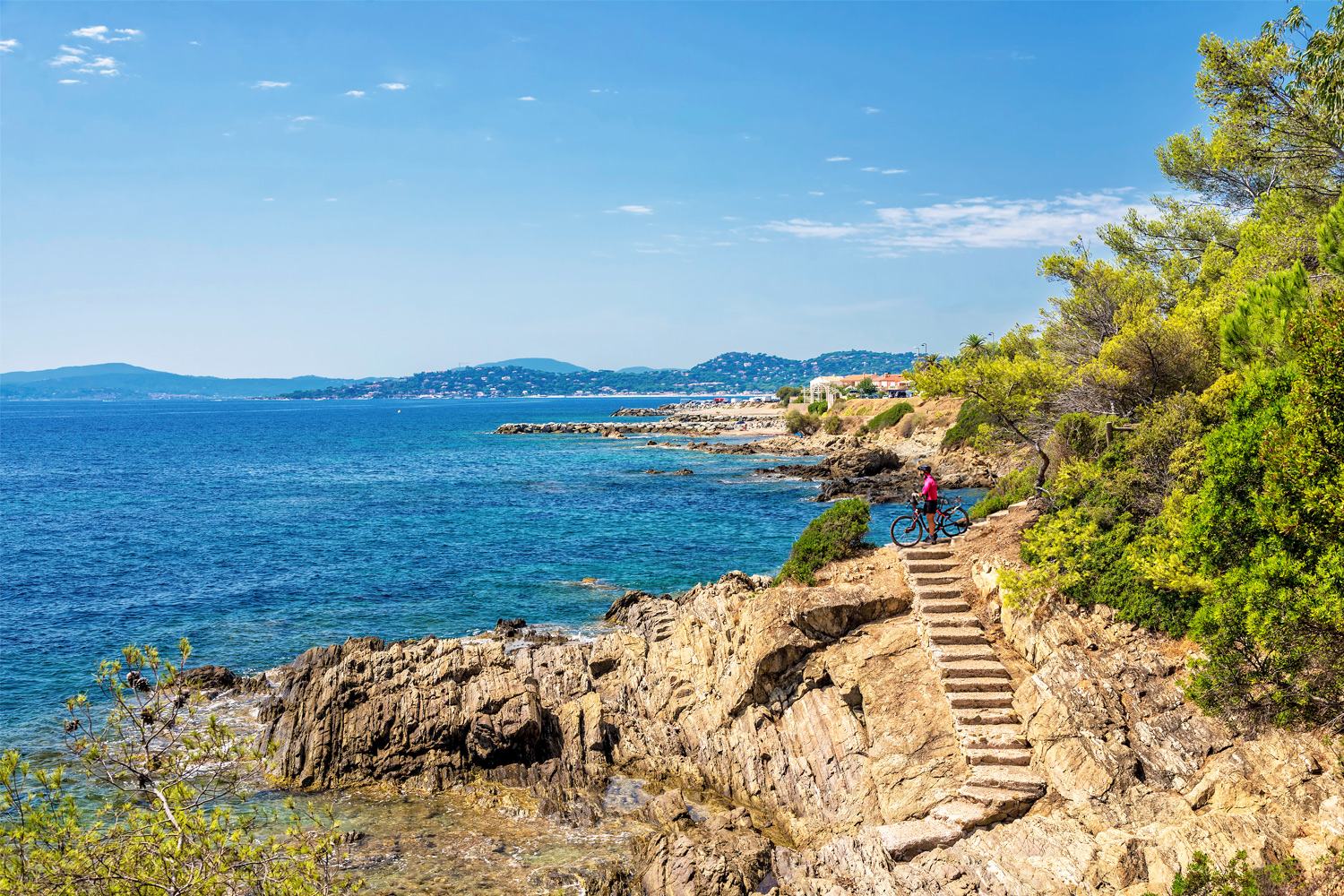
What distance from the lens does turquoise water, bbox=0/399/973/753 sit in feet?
94.7

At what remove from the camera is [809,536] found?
20.4m

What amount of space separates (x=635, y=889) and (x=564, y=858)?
2263 mm

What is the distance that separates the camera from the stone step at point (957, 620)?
1648 centimetres

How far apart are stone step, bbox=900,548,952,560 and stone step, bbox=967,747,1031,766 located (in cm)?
565

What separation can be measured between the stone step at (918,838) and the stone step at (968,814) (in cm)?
11

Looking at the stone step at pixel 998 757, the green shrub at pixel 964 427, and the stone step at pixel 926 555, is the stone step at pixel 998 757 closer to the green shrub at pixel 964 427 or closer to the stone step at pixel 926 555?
the stone step at pixel 926 555

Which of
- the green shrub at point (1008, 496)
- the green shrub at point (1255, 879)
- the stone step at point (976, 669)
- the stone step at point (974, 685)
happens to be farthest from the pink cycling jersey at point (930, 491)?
the green shrub at point (1255, 879)

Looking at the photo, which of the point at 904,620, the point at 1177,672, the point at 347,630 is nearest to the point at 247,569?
the point at 347,630

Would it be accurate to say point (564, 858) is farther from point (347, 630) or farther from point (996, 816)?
point (347, 630)

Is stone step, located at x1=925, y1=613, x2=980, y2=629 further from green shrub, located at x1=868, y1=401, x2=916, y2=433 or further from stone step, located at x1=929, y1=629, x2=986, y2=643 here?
green shrub, located at x1=868, y1=401, x2=916, y2=433

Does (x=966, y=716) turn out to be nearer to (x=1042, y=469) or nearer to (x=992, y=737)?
(x=992, y=737)

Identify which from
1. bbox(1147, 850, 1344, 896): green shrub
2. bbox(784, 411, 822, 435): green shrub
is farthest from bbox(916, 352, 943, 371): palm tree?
bbox(784, 411, 822, 435): green shrub

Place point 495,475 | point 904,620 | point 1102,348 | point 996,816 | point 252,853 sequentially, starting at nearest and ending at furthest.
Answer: point 252,853 < point 996,816 < point 904,620 < point 1102,348 < point 495,475

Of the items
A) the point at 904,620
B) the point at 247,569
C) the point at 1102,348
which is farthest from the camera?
the point at 247,569
